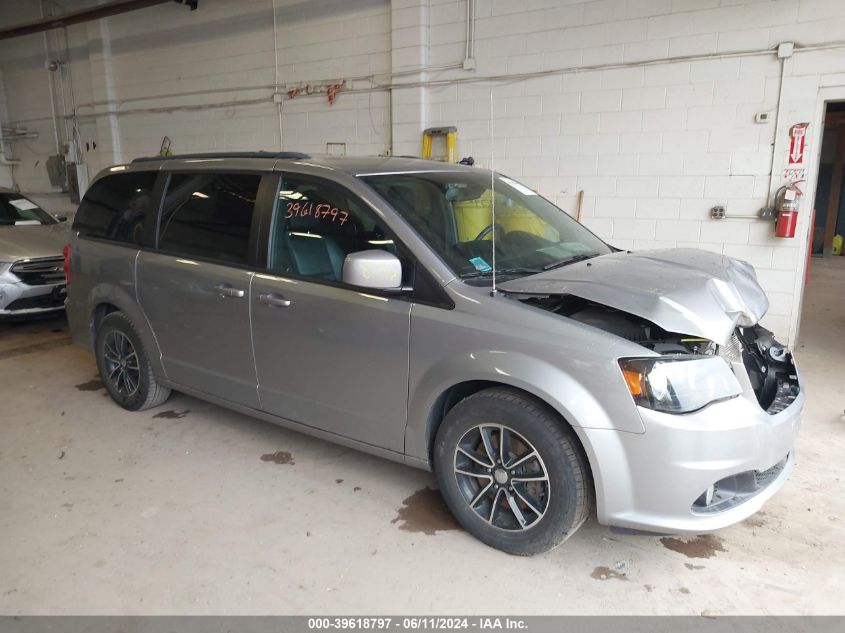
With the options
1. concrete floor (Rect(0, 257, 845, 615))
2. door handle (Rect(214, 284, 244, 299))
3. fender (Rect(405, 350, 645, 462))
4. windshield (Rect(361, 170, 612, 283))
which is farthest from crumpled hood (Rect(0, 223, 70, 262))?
fender (Rect(405, 350, 645, 462))

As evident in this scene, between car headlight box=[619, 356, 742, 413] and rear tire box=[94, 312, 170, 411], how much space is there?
9.96ft

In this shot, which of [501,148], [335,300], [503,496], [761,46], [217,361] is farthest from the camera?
[501,148]

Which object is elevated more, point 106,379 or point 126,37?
point 126,37

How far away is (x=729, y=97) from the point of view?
5.40m

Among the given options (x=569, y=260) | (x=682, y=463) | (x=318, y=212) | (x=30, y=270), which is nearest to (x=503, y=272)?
(x=569, y=260)

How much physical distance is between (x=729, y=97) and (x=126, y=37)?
9318 mm

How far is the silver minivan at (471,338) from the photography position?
2164 millimetres

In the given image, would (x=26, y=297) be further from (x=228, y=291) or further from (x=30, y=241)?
(x=228, y=291)

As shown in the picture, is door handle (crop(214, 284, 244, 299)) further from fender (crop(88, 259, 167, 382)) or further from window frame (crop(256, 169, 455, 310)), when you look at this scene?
fender (crop(88, 259, 167, 382))

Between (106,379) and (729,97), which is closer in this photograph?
(106,379)

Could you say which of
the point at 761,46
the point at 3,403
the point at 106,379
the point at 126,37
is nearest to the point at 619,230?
the point at 761,46

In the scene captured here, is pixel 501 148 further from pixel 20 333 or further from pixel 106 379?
pixel 20 333

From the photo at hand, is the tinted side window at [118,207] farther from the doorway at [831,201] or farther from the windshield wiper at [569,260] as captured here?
the doorway at [831,201]

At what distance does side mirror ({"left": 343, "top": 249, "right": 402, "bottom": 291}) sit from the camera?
2.46m
